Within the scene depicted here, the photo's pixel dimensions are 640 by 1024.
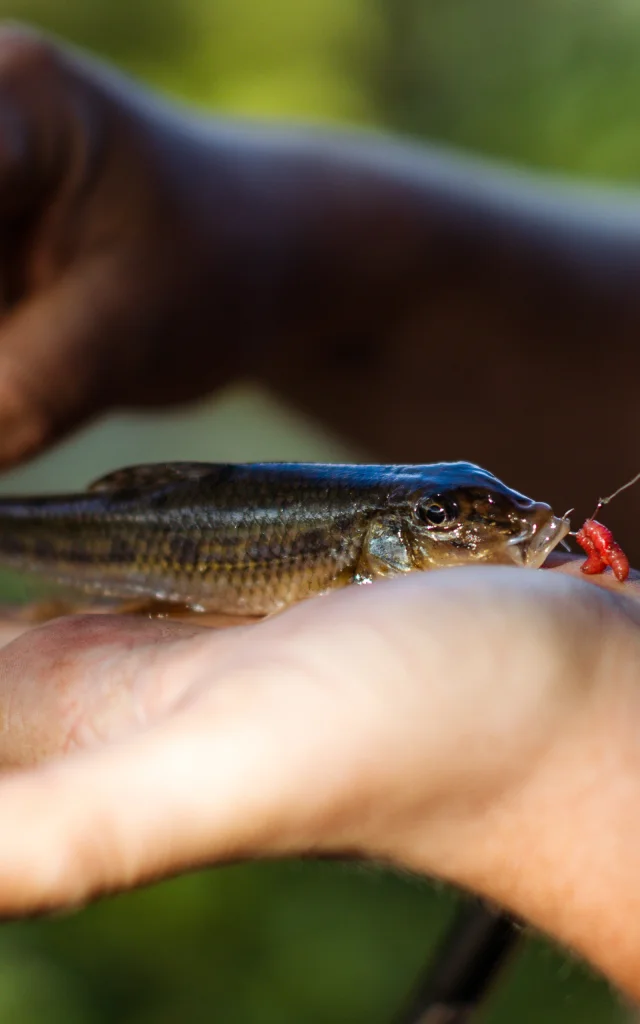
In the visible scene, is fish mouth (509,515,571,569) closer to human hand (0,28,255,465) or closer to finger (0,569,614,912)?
finger (0,569,614,912)

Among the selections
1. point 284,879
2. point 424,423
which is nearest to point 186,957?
point 284,879

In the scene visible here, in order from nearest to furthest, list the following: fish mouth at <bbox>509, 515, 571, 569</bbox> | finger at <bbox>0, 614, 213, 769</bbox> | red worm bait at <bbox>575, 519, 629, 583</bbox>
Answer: finger at <bbox>0, 614, 213, 769</bbox>, red worm bait at <bbox>575, 519, 629, 583</bbox>, fish mouth at <bbox>509, 515, 571, 569</bbox>

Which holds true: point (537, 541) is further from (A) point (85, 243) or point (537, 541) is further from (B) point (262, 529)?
(A) point (85, 243)

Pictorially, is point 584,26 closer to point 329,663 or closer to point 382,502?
point 382,502

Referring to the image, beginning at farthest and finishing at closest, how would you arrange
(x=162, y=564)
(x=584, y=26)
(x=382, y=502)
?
(x=584, y=26) < (x=162, y=564) < (x=382, y=502)

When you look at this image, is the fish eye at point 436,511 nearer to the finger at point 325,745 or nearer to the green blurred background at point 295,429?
the finger at point 325,745

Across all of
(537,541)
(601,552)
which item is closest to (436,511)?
(537,541)

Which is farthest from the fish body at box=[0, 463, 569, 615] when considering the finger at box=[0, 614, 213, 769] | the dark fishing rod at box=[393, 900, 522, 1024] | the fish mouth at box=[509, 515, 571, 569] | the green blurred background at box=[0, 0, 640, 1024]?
the green blurred background at box=[0, 0, 640, 1024]

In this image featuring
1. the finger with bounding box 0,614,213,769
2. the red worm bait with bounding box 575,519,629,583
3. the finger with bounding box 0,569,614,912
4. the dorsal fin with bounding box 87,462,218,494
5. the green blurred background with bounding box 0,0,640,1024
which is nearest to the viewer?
the finger with bounding box 0,569,614,912

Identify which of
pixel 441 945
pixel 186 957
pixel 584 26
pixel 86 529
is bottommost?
pixel 186 957
